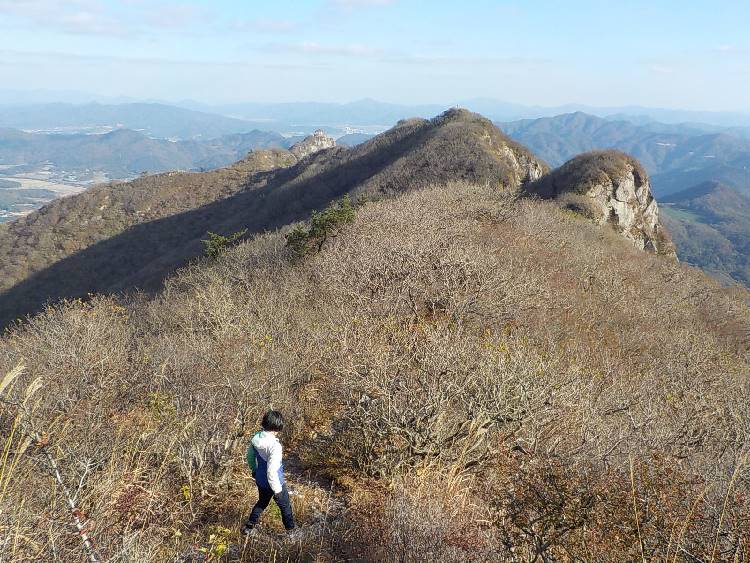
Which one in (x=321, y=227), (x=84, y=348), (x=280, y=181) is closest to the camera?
(x=84, y=348)

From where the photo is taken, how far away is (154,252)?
69625 millimetres

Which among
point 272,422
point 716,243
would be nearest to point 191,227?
point 272,422

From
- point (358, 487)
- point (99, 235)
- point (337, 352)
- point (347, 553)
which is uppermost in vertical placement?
point (337, 352)

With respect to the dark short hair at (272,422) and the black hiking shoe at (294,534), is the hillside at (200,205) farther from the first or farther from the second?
the black hiking shoe at (294,534)

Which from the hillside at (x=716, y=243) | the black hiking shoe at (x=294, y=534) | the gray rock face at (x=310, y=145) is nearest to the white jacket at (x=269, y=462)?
the black hiking shoe at (x=294, y=534)

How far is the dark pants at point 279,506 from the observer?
5.44m

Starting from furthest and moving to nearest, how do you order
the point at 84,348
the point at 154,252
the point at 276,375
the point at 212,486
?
the point at 154,252 → the point at 84,348 → the point at 276,375 → the point at 212,486

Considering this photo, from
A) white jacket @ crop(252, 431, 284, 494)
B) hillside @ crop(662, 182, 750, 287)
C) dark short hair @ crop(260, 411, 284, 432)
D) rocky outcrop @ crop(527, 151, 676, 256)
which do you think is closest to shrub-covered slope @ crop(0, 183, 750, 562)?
white jacket @ crop(252, 431, 284, 494)

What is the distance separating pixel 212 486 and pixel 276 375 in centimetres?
250

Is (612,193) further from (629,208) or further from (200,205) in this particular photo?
(200,205)

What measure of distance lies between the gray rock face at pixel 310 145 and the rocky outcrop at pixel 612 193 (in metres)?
104

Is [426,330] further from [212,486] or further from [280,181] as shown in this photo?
[280,181]

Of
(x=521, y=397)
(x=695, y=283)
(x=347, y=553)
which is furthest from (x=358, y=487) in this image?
(x=695, y=283)

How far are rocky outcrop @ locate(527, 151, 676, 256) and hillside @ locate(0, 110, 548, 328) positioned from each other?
7.47 meters
